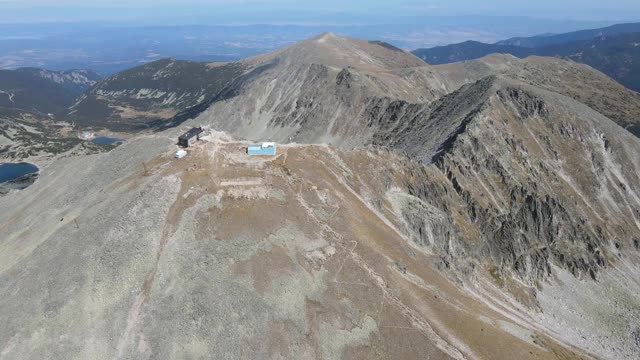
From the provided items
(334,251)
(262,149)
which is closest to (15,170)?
(262,149)

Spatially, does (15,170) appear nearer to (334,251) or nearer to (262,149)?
(262,149)

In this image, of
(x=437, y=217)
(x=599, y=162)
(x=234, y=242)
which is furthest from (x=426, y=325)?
(x=599, y=162)

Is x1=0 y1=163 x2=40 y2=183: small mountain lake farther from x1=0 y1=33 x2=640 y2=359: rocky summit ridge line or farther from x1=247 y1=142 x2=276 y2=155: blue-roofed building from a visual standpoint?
x1=247 y1=142 x2=276 y2=155: blue-roofed building

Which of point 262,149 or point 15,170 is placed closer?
point 262,149

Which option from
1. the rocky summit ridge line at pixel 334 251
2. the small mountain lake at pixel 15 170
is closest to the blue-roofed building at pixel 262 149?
the rocky summit ridge line at pixel 334 251

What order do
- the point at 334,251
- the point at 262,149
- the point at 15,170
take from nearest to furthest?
the point at 334,251
the point at 262,149
the point at 15,170

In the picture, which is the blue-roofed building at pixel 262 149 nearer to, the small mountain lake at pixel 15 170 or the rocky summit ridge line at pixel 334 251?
the rocky summit ridge line at pixel 334 251

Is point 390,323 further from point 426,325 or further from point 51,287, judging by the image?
point 51,287

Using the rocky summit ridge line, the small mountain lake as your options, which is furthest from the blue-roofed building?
the small mountain lake
